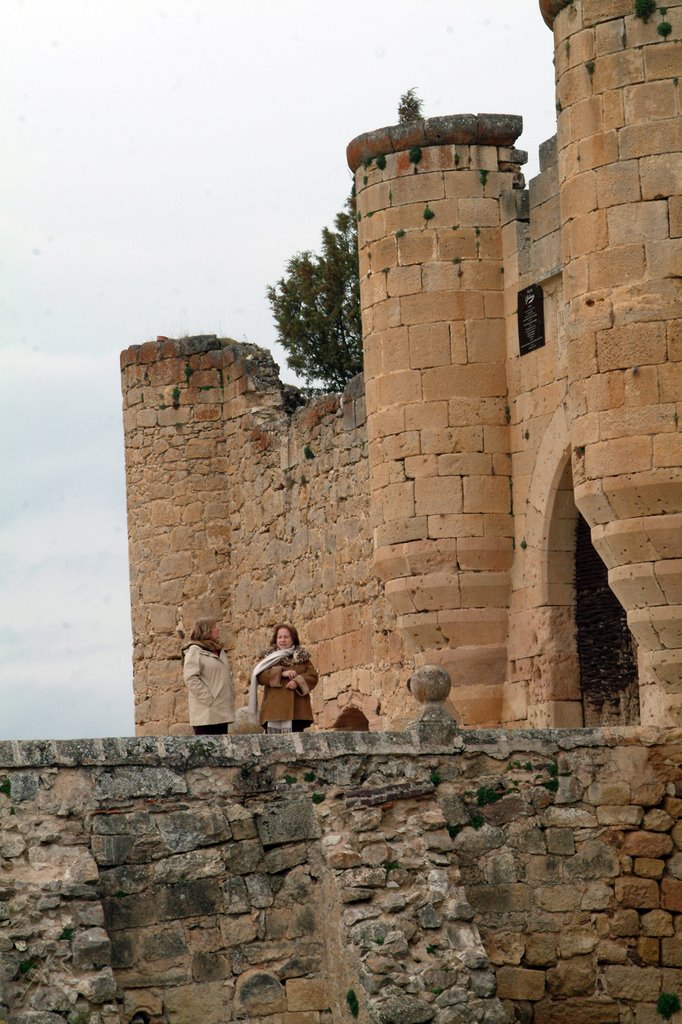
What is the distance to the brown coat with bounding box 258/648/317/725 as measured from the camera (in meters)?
15.7

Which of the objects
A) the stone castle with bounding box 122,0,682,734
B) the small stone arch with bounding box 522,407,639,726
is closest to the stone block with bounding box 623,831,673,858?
the stone castle with bounding box 122,0,682,734

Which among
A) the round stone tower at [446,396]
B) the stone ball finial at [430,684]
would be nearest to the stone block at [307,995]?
the stone ball finial at [430,684]

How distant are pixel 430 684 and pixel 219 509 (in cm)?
898

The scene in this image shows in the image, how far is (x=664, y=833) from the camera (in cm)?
1501

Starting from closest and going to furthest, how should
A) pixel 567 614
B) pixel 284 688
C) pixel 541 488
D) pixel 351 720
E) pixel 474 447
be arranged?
pixel 284 688 → pixel 567 614 → pixel 541 488 → pixel 474 447 → pixel 351 720

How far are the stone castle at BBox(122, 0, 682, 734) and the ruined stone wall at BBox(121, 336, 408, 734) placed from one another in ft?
0.09

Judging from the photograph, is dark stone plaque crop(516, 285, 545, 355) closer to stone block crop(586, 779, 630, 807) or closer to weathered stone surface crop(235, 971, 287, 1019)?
stone block crop(586, 779, 630, 807)

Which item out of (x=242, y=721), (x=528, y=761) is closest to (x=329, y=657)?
(x=242, y=721)

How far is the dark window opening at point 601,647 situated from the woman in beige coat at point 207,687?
249cm

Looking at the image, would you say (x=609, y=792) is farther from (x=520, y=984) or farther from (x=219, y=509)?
(x=219, y=509)

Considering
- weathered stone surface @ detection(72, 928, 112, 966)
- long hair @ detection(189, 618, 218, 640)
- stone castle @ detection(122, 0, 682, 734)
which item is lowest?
weathered stone surface @ detection(72, 928, 112, 966)

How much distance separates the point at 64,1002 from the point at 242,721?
12.2 ft

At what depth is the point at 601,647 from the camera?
16.7 metres

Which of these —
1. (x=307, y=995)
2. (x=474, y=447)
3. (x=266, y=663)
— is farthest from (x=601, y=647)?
(x=307, y=995)
